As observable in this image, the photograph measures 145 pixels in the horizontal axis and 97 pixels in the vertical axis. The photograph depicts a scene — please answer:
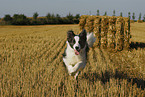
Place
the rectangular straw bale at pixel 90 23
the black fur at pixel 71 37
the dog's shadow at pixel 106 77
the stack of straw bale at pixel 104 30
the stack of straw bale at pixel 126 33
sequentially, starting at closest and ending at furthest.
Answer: the black fur at pixel 71 37 → the dog's shadow at pixel 106 77 → the stack of straw bale at pixel 126 33 → the stack of straw bale at pixel 104 30 → the rectangular straw bale at pixel 90 23

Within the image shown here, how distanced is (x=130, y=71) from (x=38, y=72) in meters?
3.02

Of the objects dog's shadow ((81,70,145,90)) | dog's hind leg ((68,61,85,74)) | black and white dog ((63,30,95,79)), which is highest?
black and white dog ((63,30,95,79))

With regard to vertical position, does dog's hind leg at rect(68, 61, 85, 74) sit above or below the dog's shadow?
above

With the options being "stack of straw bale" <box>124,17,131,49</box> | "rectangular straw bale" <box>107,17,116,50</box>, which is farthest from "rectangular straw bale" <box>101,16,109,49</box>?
"stack of straw bale" <box>124,17,131,49</box>

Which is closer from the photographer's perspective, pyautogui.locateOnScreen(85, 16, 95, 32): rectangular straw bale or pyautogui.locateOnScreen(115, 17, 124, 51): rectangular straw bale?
pyautogui.locateOnScreen(115, 17, 124, 51): rectangular straw bale

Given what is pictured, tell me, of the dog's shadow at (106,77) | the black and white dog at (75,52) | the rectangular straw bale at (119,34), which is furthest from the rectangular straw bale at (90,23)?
the black and white dog at (75,52)

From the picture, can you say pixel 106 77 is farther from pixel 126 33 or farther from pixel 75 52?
pixel 126 33

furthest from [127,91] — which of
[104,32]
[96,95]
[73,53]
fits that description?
[104,32]

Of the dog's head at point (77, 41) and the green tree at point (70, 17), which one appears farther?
the green tree at point (70, 17)

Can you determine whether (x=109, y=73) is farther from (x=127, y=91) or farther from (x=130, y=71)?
(x=127, y=91)

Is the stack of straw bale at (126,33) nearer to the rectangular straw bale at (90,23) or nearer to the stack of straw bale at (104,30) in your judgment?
the stack of straw bale at (104,30)

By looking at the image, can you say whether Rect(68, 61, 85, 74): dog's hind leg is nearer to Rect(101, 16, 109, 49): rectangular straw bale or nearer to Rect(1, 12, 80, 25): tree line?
Rect(101, 16, 109, 49): rectangular straw bale

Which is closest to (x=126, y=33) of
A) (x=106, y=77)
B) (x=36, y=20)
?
(x=106, y=77)

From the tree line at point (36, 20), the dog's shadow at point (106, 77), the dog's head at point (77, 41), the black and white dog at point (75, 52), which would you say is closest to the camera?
the dog's head at point (77, 41)
